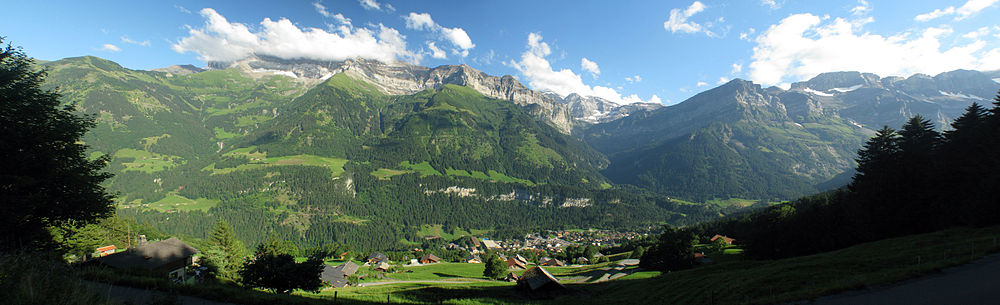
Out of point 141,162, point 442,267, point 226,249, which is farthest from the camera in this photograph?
point 141,162

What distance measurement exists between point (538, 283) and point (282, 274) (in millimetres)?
18324

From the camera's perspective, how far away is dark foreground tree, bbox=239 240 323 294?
2153 cm

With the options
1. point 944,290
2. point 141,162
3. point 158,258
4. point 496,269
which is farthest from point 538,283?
point 141,162

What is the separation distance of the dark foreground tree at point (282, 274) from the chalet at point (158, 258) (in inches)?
317

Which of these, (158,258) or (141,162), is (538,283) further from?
(141,162)

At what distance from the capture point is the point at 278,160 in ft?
642

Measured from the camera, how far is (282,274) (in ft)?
70.2

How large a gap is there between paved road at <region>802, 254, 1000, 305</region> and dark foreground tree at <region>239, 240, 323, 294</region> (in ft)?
85.1

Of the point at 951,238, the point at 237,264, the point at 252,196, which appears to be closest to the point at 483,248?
the point at 237,264

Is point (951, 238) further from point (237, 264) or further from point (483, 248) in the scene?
point (483, 248)

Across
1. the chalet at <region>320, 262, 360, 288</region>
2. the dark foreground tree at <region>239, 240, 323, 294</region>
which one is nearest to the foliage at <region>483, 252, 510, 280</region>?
the chalet at <region>320, 262, 360, 288</region>

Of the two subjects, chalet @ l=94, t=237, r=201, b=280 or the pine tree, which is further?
the pine tree

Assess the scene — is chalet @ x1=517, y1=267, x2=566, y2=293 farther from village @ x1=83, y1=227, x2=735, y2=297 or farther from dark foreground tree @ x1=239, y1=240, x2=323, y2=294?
dark foreground tree @ x1=239, y1=240, x2=323, y2=294

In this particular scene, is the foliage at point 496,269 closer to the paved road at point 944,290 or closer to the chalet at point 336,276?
the chalet at point 336,276
